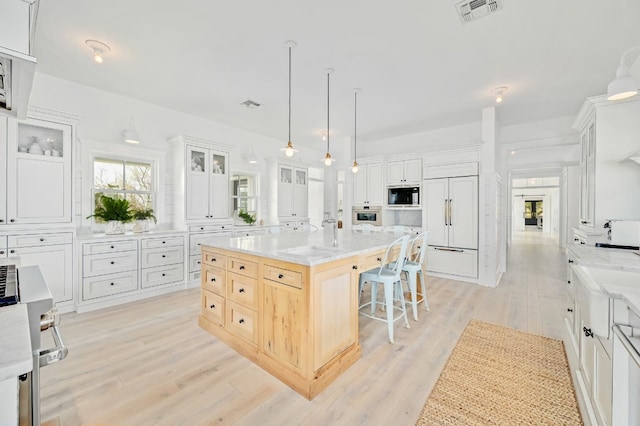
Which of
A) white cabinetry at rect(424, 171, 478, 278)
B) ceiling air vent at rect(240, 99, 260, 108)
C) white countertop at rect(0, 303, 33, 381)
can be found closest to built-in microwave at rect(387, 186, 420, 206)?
white cabinetry at rect(424, 171, 478, 278)

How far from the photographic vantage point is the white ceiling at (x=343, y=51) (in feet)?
7.48

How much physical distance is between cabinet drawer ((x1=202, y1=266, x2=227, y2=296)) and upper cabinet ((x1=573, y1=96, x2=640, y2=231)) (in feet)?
12.6

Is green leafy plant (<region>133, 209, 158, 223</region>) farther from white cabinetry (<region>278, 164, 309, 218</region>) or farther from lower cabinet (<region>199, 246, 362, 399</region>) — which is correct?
white cabinetry (<region>278, 164, 309, 218</region>)

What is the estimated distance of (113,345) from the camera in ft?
8.20

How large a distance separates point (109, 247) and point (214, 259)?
1.83m

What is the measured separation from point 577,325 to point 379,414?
1701 millimetres

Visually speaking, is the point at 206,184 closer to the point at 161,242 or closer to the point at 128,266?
the point at 161,242

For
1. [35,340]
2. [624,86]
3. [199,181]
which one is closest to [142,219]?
[199,181]

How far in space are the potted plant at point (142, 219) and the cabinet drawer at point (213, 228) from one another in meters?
0.58

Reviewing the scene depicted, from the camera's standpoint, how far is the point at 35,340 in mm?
941

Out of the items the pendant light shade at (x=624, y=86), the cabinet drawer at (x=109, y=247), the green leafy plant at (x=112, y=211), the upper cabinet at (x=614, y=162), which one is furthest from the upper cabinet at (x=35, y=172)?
the upper cabinet at (x=614, y=162)

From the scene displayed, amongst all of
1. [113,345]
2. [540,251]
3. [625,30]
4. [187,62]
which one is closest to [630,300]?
[625,30]

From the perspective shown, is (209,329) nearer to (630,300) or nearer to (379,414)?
(379,414)

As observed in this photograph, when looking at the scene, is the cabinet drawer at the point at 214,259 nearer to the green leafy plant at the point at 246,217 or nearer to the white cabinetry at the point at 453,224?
the green leafy plant at the point at 246,217
